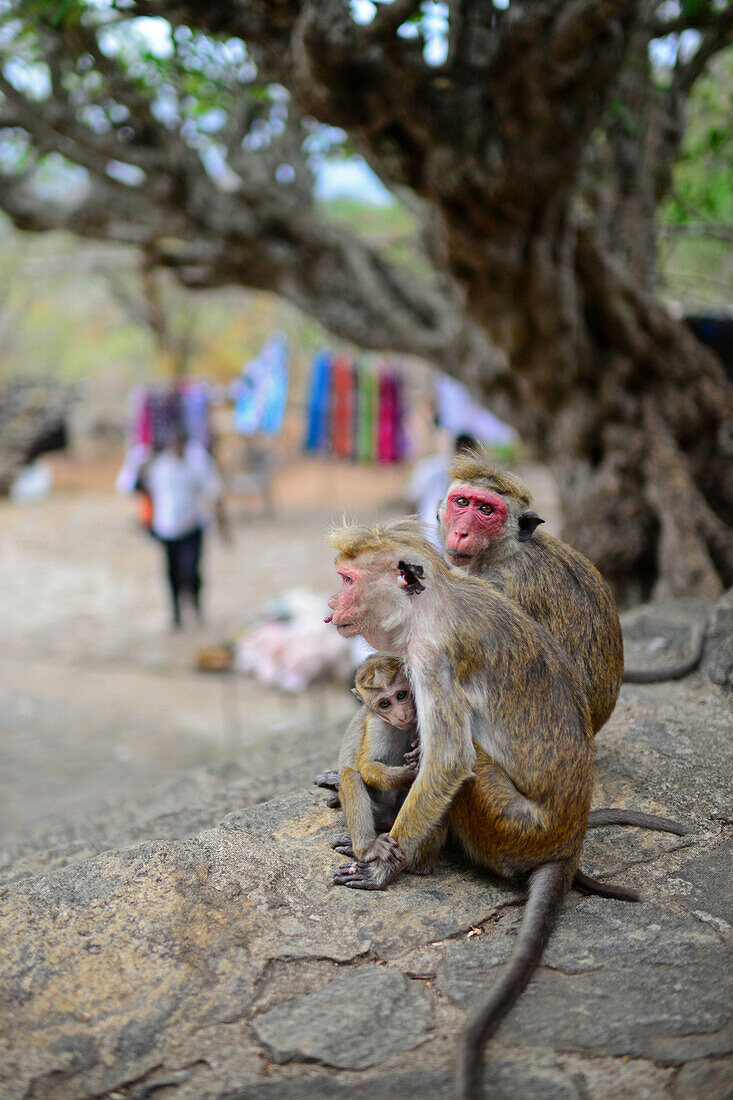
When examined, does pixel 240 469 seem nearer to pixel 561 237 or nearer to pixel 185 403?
pixel 185 403

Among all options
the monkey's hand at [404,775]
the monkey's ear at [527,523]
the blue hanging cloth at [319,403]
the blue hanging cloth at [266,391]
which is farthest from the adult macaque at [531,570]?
the blue hanging cloth at [266,391]

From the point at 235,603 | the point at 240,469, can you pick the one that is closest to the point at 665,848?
the point at 235,603

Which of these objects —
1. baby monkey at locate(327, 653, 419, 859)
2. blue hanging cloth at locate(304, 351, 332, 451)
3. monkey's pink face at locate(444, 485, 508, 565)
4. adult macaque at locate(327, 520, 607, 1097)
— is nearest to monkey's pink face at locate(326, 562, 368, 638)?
adult macaque at locate(327, 520, 607, 1097)

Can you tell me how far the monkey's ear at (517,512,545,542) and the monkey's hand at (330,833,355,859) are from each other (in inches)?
44.5

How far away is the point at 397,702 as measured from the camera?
254cm

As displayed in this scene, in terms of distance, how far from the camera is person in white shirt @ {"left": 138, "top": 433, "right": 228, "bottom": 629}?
8.72 meters

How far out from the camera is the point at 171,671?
28.6ft

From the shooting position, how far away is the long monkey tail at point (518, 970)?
171 cm

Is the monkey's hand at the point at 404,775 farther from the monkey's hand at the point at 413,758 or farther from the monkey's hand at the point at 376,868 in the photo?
the monkey's hand at the point at 376,868

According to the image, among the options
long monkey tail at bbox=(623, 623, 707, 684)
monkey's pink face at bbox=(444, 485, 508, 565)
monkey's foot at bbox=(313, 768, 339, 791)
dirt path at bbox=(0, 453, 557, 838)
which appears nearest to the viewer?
monkey's pink face at bbox=(444, 485, 508, 565)

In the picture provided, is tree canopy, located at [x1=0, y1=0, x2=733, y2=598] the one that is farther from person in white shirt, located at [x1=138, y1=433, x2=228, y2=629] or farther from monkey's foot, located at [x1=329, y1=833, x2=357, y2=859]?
monkey's foot, located at [x1=329, y1=833, x2=357, y2=859]

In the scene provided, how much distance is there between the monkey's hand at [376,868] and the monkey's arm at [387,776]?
0.14 metres

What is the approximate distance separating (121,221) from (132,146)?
3.41 ft

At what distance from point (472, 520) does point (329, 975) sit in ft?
4.67
